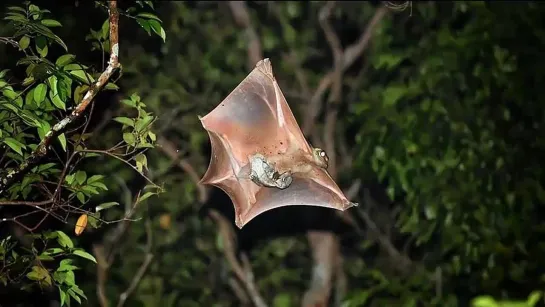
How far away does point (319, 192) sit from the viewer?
1.98 meters

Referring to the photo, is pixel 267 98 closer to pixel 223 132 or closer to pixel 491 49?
pixel 223 132

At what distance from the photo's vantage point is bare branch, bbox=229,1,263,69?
269cm

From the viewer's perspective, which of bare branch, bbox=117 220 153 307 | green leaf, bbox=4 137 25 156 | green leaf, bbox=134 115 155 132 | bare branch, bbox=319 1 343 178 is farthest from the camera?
bare branch, bbox=319 1 343 178

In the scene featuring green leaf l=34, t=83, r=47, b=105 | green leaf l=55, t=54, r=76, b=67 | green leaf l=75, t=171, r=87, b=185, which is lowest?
green leaf l=75, t=171, r=87, b=185

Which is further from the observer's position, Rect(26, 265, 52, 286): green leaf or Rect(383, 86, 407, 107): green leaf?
Rect(383, 86, 407, 107): green leaf

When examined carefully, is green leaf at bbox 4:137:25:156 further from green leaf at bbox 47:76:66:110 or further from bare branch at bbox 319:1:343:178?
bare branch at bbox 319:1:343:178

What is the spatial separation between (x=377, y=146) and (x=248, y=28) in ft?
1.94

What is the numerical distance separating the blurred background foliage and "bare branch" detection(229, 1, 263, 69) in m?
0.02

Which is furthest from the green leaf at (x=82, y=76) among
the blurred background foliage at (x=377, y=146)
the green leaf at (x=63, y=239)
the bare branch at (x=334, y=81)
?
the bare branch at (x=334, y=81)

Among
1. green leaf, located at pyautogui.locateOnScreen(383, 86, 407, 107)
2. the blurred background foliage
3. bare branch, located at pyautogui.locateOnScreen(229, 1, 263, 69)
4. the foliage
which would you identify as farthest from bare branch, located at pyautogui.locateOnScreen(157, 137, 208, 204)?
the foliage

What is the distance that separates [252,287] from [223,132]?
94 centimetres

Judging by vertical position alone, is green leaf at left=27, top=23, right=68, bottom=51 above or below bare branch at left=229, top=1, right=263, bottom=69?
above

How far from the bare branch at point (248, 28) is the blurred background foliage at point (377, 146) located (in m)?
0.02

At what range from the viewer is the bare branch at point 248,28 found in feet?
8.82
